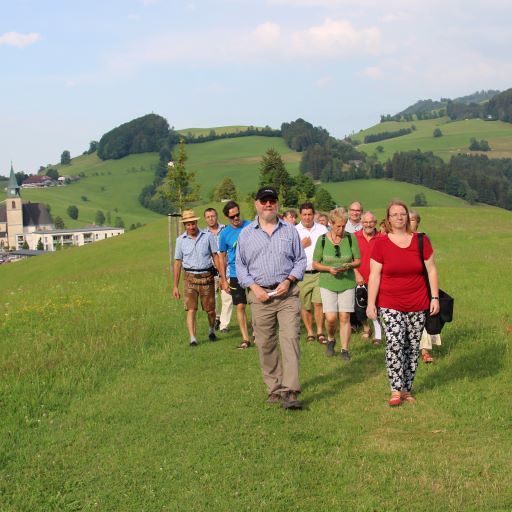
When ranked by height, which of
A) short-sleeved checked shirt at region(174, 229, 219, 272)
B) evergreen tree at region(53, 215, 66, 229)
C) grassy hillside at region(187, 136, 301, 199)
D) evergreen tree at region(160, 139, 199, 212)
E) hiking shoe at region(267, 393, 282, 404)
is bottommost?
evergreen tree at region(53, 215, 66, 229)

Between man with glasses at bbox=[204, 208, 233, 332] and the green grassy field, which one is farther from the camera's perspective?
man with glasses at bbox=[204, 208, 233, 332]

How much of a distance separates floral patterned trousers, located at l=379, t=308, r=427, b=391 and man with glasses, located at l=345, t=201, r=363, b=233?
437 centimetres

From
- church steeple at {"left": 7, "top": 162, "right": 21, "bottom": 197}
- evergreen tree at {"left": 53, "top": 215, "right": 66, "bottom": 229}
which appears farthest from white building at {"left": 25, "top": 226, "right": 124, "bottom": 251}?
church steeple at {"left": 7, "top": 162, "right": 21, "bottom": 197}

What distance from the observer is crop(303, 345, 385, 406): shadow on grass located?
849cm

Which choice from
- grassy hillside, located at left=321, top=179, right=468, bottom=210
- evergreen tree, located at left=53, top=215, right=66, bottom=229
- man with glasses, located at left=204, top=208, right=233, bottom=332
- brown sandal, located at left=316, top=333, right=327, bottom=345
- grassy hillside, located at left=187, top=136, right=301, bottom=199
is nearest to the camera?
brown sandal, located at left=316, top=333, right=327, bottom=345

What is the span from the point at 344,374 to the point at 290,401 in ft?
6.27

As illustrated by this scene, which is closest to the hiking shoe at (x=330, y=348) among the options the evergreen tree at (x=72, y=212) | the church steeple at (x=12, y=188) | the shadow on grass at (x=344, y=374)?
the shadow on grass at (x=344, y=374)

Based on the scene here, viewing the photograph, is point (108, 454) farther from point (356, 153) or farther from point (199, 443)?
point (356, 153)

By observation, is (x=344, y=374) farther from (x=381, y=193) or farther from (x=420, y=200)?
(x=381, y=193)

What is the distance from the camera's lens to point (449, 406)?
768cm

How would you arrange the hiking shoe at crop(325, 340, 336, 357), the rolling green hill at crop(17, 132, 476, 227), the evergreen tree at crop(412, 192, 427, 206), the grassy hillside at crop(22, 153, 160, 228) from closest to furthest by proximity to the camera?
the hiking shoe at crop(325, 340, 336, 357)
the evergreen tree at crop(412, 192, 427, 206)
the rolling green hill at crop(17, 132, 476, 227)
the grassy hillside at crop(22, 153, 160, 228)

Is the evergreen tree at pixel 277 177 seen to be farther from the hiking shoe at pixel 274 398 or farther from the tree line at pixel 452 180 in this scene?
the hiking shoe at pixel 274 398

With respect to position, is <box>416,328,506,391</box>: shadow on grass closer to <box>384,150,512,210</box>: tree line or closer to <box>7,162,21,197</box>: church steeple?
<box>384,150,512,210</box>: tree line

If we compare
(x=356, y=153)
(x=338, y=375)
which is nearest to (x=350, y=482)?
(x=338, y=375)
